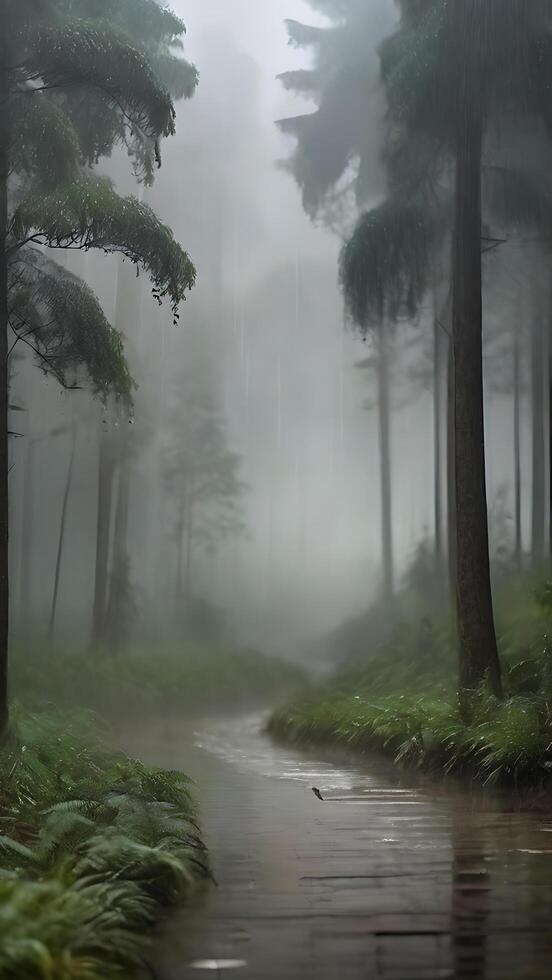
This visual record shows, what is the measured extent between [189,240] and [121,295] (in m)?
12.3

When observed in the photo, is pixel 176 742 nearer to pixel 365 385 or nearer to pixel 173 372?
pixel 365 385

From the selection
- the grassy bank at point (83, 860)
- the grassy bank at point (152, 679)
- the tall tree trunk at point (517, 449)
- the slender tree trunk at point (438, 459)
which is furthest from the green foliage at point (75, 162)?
the slender tree trunk at point (438, 459)

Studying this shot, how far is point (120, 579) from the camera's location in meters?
26.1

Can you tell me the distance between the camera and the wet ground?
3.35 meters

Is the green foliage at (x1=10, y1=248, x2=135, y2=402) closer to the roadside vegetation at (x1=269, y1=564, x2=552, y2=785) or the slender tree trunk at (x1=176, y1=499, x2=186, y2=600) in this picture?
the roadside vegetation at (x1=269, y1=564, x2=552, y2=785)

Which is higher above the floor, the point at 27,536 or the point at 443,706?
the point at 27,536

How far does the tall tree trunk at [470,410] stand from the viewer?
10406 millimetres

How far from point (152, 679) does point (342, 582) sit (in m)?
12.4

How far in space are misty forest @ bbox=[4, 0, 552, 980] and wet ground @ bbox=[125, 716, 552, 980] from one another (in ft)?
0.07

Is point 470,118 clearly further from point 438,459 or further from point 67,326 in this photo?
point 438,459

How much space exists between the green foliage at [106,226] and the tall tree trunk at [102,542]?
1618 centimetres

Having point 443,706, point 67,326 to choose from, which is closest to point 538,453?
point 443,706

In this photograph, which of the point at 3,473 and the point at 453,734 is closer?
the point at 3,473

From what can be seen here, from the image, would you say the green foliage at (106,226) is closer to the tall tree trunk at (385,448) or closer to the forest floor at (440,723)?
the forest floor at (440,723)
